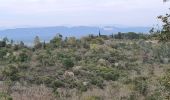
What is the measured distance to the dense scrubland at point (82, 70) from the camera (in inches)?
743

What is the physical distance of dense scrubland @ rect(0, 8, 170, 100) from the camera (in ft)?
61.9

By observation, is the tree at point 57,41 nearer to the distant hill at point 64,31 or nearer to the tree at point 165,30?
the tree at point 165,30

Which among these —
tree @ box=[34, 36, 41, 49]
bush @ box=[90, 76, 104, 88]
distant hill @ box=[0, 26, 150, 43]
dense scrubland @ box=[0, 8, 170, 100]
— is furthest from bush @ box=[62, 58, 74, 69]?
distant hill @ box=[0, 26, 150, 43]

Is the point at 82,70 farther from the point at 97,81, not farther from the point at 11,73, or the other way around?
the point at 11,73

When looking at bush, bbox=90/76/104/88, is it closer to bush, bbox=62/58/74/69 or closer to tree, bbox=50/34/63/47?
bush, bbox=62/58/74/69

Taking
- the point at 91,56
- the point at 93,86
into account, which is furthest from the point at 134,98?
the point at 91,56

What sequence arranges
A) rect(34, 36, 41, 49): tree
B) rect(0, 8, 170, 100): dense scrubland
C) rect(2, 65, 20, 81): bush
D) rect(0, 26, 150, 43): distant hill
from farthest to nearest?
1. rect(0, 26, 150, 43): distant hill
2. rect(34, 36, 41, 49): tree
3. rect(2, 65, 20, 81): bush
4. rect(0, 8, 170, 100): dense scrubland

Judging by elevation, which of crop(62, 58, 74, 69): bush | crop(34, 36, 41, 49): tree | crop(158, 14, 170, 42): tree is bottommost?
crop(62, 58, 74, 69): bush

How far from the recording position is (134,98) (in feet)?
59.3

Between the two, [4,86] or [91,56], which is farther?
[91,56]

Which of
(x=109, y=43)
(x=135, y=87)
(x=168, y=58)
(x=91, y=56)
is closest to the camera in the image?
(x=135, y=87)

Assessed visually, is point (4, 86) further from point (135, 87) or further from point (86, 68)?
point (86, 68)

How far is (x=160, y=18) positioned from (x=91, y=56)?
79.6 ft

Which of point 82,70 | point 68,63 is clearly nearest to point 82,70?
point 82,70
